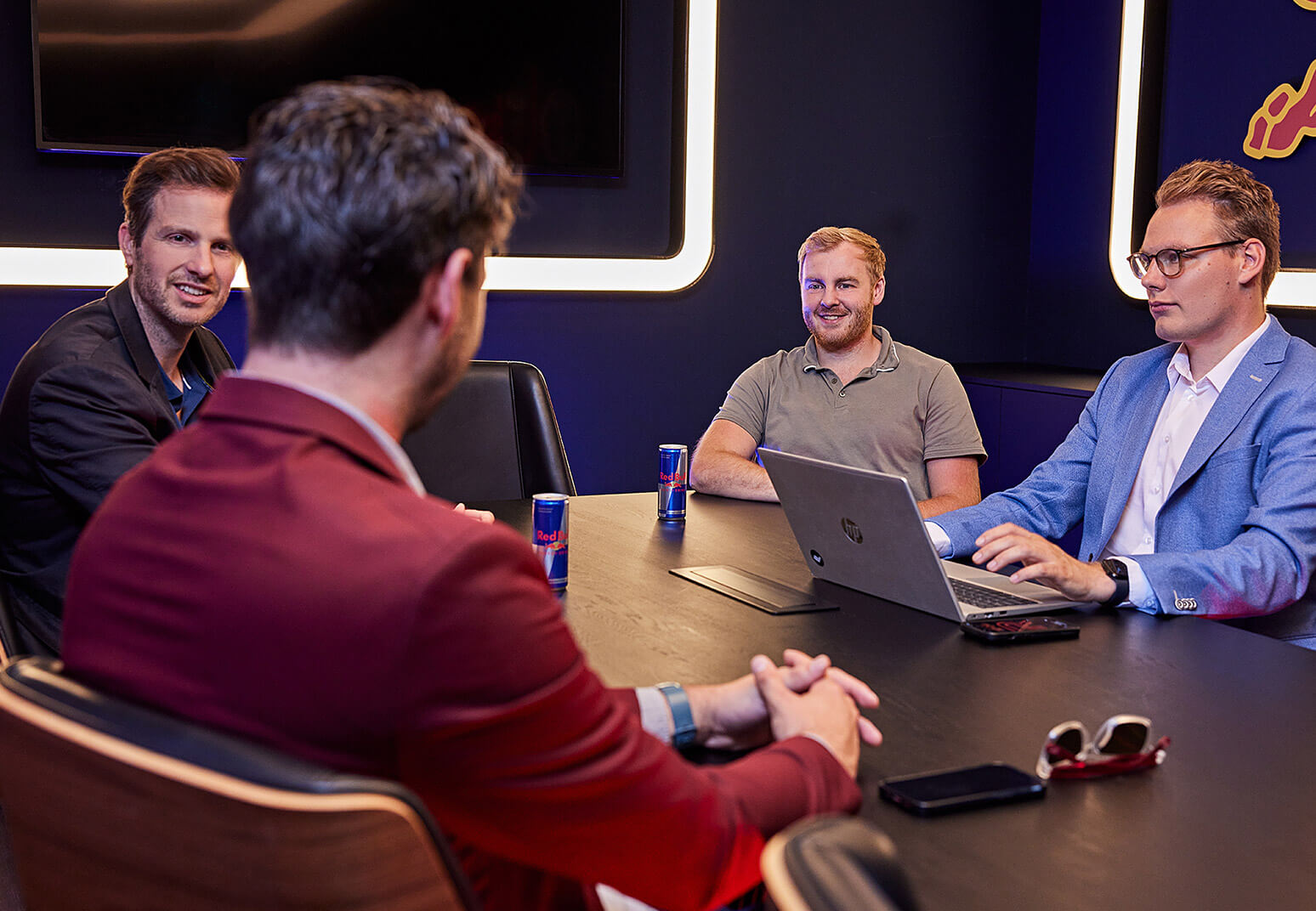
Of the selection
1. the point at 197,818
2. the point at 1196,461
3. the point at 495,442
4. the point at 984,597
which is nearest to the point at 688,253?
the point at 495,442

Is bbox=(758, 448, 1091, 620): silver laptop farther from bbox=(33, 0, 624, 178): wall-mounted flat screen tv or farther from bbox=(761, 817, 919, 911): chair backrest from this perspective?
bbox=(33, 0, 624, 178): wall-mounted flat screen tv

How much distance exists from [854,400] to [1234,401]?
1352 mm

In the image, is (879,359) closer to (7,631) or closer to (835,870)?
(7,631)

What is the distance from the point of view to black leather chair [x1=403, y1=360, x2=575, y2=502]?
3.04 m

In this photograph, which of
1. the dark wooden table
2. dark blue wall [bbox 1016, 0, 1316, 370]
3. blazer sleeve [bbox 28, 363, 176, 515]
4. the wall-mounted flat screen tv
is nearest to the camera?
the dark wooden table

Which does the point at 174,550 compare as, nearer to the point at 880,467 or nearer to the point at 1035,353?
the point at 880,467

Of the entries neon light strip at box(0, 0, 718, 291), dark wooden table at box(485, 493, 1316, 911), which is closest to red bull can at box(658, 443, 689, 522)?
dark wooden table at box(485, 493, 1316, 911)

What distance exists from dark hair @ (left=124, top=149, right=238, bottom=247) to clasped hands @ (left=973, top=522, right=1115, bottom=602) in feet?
5.82

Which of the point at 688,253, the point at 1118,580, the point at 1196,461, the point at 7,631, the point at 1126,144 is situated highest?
the point at 1126,144

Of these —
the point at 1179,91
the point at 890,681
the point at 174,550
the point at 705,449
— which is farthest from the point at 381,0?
the point at 174,550

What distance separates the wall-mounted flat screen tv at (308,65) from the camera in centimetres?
396

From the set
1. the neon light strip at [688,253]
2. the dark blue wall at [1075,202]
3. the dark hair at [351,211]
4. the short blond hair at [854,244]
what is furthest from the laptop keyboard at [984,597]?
the dark blue wall at [1075,202]

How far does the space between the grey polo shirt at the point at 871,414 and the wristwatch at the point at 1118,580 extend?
147 centimetres

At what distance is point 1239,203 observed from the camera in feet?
7.61
